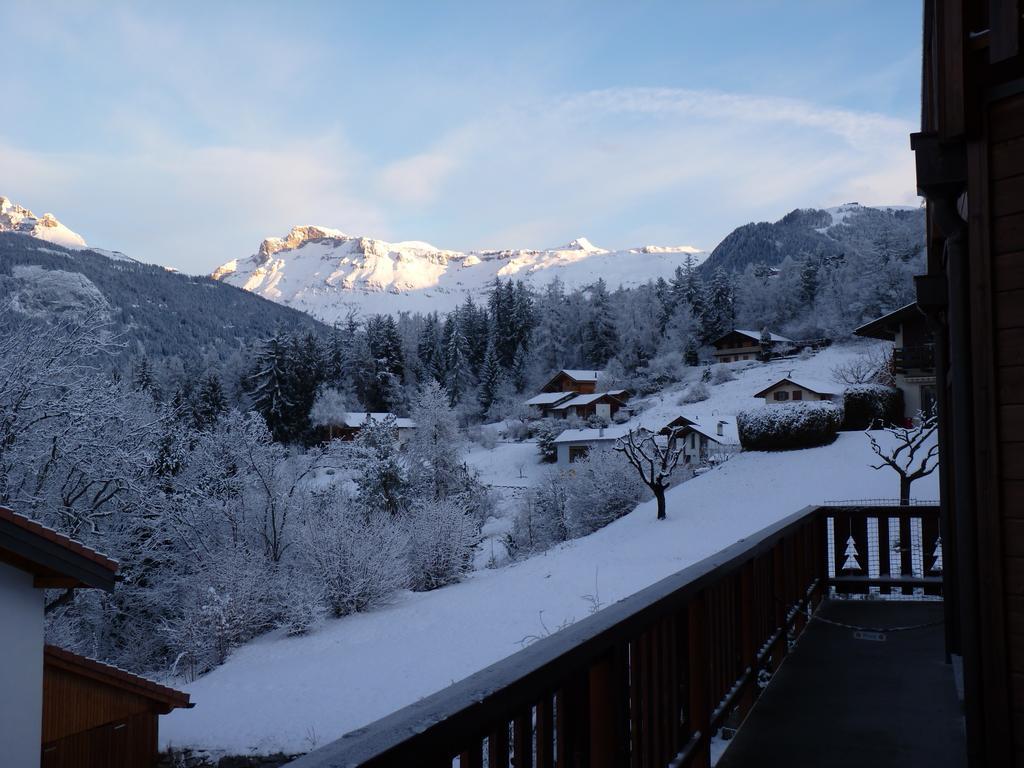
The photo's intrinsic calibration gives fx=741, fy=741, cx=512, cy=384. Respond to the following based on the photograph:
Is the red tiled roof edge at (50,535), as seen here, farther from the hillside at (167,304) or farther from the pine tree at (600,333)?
the pine tree at (600,333)

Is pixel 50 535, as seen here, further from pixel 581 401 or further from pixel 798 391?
pixel 581 401

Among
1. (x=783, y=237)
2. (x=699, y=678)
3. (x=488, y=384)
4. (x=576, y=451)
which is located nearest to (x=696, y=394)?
(x=576, y=451)

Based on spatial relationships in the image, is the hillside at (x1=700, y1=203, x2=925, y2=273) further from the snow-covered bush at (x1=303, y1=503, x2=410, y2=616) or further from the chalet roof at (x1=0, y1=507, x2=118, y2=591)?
the chalet roof at (x1=0, y1=507, x2=118, y2=591)

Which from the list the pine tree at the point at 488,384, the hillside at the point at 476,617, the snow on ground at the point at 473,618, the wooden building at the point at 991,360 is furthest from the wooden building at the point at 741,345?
the wooden building at the point at 991,360

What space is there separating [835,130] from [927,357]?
42.1 feet

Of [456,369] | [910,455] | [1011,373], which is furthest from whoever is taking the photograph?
[456,369]

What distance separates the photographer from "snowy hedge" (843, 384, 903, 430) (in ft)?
88.7

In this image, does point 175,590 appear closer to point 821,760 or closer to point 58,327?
point 58,327

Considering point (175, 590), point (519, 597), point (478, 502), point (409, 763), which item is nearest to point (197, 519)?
point (175, 590)

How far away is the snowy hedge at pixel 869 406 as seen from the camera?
2705 centimetres

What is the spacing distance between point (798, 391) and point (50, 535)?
112 ft

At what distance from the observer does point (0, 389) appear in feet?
43.8

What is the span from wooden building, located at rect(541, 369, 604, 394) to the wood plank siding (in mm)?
53449

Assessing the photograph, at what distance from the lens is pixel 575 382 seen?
184 ft
